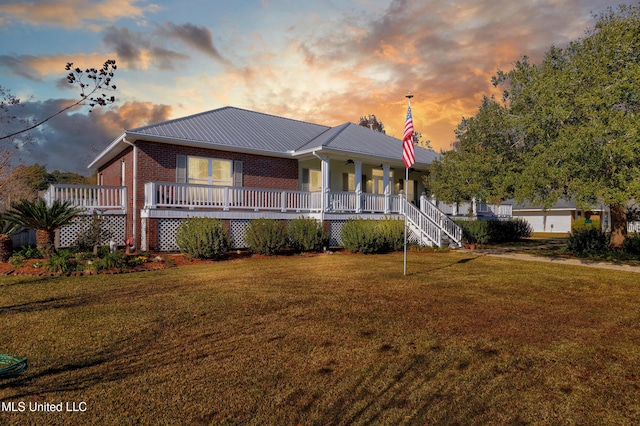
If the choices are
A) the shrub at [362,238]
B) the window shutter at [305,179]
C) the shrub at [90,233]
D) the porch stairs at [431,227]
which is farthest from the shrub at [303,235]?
the shrub at [90,233]

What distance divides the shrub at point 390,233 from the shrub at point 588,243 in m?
7.62

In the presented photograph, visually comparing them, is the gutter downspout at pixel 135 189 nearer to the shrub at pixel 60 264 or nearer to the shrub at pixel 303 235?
the shrub at pixel 60 264

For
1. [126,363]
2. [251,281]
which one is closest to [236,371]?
[126,363]

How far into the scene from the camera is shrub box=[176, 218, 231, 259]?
1291 cm

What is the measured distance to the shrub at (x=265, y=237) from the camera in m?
14.3

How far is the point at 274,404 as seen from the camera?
11.2 ft

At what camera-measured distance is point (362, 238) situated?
1575 centimetres

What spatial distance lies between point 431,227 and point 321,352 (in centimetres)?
1475

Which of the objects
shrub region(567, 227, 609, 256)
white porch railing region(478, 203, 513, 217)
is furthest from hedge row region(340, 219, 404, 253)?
white porch railing region(478, 203, 513, 217)

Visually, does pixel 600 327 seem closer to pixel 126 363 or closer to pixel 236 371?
pixel 236 371

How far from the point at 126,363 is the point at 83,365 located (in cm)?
45

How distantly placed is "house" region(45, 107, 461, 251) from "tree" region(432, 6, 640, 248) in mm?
3754

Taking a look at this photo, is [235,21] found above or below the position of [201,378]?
above

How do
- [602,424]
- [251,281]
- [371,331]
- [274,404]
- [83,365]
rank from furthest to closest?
1. [251,281]
2. [371,331]
3. [83,365]
4. [274,404]
5. [602,424]
